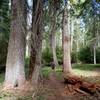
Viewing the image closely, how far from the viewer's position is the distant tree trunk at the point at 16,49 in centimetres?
954

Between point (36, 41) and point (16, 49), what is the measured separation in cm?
88

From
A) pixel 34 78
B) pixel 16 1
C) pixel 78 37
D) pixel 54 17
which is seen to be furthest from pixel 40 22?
pixel 78 37

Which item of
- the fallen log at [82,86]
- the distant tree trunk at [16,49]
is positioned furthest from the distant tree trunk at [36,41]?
the fallen log at [82,86]

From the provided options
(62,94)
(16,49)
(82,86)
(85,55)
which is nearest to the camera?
(62,94)

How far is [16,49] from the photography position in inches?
376

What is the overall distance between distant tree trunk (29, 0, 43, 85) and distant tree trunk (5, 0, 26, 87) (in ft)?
1.41

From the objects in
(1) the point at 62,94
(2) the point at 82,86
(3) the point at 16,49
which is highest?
(3) the point at 16,49

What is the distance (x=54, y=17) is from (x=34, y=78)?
2.69 metres

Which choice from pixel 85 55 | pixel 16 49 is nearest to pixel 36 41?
pixel 16 49

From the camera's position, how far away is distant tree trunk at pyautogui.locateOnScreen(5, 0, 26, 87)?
376 inches

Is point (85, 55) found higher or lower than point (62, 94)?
higher

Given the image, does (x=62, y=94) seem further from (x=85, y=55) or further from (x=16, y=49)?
(x=85, y=55)

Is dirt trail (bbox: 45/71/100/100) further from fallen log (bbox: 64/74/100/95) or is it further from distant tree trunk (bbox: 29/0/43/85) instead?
distant tree trunk (bbox: 29/0/43/85)

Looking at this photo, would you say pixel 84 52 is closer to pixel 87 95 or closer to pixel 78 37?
pixel 78 37
